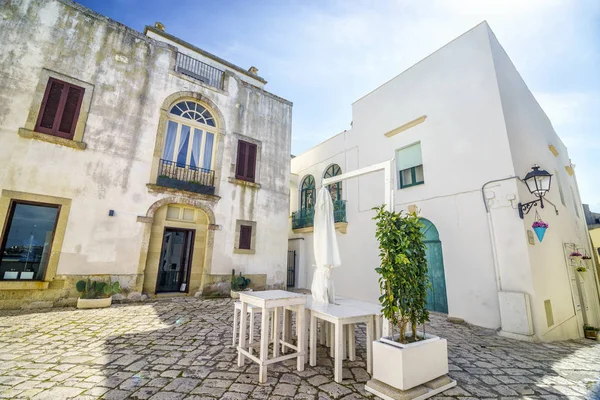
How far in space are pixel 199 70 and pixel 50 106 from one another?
4.95 m

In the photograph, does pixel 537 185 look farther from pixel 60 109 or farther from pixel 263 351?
pixel 60 109

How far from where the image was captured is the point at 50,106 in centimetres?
702

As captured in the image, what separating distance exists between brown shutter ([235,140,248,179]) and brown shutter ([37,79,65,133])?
5.34m

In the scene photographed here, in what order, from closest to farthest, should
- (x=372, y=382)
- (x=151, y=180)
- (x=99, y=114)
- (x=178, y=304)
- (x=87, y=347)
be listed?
(x=372, y=382)
(x=87, y=347)
(x=178, y=304)
(x=99, y=114)
(x=151, y=180)

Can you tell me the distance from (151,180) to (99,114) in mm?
2348

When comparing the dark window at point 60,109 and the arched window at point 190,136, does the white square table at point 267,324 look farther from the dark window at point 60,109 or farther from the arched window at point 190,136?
the dark window at point 60,109

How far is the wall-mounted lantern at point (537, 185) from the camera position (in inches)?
219

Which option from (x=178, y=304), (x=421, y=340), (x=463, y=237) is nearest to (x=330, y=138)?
(x=463, y=237)

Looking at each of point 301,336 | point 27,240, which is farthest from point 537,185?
point 27,240

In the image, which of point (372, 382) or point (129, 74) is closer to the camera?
point (372, 382)

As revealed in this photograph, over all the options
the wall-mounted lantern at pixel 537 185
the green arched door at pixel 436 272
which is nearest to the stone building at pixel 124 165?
the green arched door at pixel 436 272

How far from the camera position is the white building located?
230 inches

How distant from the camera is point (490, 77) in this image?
677 centimetres

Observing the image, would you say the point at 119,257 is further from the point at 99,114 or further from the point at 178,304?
the point at 99,114
